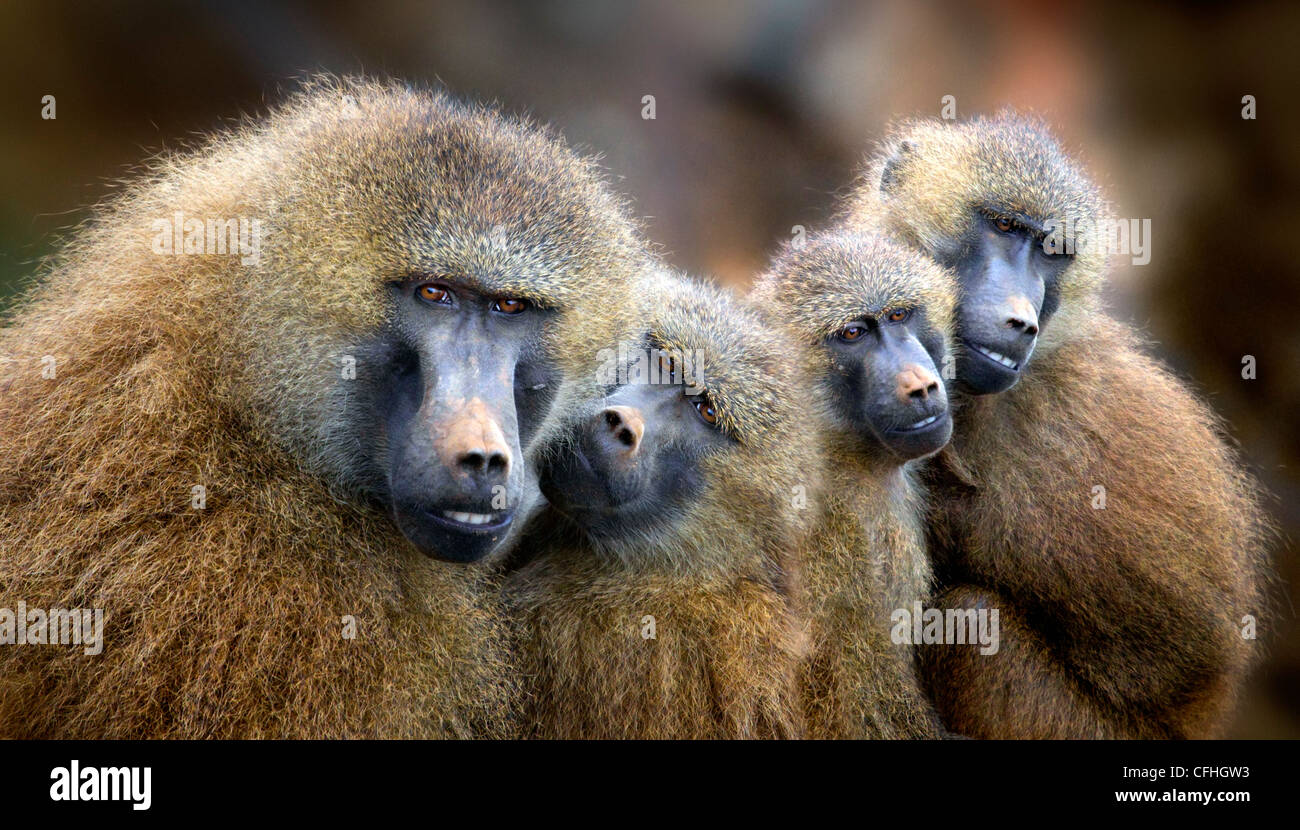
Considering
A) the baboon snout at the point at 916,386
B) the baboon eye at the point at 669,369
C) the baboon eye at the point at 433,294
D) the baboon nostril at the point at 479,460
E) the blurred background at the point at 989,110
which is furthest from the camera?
the blurred background at the point at 989,110

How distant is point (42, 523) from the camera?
209 cm

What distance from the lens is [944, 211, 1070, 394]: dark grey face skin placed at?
3172mm

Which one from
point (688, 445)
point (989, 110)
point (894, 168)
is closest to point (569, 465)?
point (688, 445)

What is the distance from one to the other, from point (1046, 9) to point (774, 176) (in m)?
1.37

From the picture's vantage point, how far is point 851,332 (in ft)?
10.3

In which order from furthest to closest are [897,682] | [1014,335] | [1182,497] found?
[1182,497]
[1014,335]
[897,682]

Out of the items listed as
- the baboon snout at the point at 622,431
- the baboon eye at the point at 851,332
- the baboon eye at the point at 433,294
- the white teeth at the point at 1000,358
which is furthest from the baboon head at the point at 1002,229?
the baboon eye at the point at 433,294

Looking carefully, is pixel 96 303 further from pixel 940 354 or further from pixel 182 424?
pixel 940 354

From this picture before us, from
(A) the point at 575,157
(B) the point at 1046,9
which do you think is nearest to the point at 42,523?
(A) the point at 575,157

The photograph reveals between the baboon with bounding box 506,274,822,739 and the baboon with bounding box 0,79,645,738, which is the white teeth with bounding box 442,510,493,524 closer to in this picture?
the baboon with bounding box 0,79,645,738

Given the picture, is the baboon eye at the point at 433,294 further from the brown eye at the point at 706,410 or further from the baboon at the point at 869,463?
the baboon at the point at 869,463

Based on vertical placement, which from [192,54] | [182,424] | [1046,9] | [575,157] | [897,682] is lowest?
[897,682]

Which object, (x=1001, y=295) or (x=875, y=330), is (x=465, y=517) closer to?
(x=875, y=330)

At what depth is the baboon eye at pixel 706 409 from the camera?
277 cm
